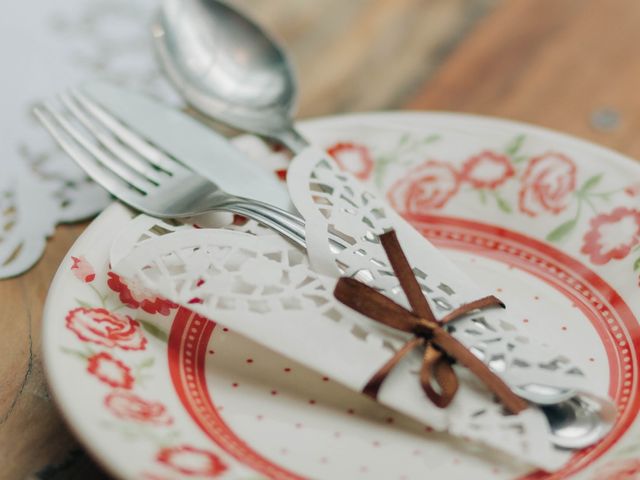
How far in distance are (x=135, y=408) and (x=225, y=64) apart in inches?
17.1

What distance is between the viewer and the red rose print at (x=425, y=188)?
66cm

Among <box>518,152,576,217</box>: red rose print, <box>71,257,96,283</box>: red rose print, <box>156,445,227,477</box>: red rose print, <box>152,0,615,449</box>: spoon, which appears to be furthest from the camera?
<box>152,0,615,449</box>: spoon

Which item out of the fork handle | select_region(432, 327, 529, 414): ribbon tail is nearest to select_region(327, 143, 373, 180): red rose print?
the fork handle

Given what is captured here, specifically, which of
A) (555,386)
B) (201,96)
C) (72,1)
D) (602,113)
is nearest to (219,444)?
(555,386)

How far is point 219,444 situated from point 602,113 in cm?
56

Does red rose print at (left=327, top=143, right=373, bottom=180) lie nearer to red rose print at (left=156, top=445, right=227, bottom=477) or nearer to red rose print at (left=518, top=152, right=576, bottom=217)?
red rose print at (left=518, top=152, right=576, bottom=217)

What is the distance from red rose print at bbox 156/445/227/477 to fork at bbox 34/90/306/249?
0.52 ft

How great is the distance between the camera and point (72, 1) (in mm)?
969

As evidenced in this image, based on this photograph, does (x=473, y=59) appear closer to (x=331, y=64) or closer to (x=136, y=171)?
(x=331, y=64)

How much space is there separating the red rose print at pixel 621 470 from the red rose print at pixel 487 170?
0.27 meters

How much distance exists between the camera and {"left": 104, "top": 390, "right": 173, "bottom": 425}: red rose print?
45 cm

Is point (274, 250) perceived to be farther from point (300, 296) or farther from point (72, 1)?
point (72, 1)

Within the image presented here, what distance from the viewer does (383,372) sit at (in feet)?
1.51

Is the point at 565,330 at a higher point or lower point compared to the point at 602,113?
lower
